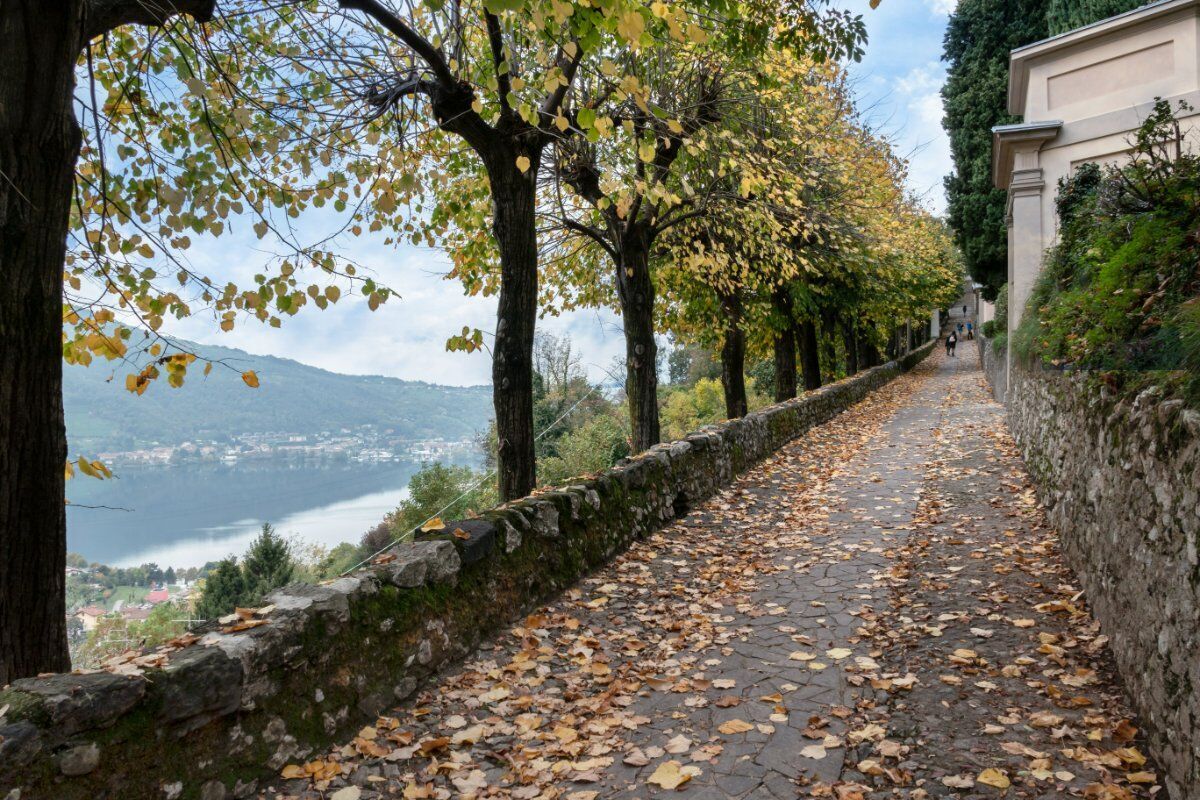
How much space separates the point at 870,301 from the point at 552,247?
468 inches

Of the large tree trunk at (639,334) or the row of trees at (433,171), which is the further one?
the large tree trunk at (639,334)

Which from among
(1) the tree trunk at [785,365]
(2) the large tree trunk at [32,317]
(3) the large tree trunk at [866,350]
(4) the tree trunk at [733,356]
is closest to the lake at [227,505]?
(3) the large tree trunk at [866,350]

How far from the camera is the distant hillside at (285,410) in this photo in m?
28.0

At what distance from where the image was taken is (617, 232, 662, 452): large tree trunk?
10.8m

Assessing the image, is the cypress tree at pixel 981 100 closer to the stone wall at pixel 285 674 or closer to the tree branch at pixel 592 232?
the tree branch at pixel 592 232

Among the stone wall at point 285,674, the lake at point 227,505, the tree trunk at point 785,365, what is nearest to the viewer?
the stone wall at point 285,674

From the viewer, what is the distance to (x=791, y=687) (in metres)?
4.10

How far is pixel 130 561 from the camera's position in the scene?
4800cm

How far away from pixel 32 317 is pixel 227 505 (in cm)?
6487

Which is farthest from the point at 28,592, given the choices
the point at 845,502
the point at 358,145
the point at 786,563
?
the point at 845,502

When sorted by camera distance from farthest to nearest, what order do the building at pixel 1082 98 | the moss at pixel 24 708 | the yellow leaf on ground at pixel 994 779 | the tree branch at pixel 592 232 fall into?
1. the building at pixel 1082 98
2. the tree branch at pixel 592 232
3. the yellow leaf on ground at pixel 994 779
4. the moss at pixel 24 708

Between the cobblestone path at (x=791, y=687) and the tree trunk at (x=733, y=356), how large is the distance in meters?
8.37

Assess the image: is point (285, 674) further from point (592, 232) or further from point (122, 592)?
point (122, 592)

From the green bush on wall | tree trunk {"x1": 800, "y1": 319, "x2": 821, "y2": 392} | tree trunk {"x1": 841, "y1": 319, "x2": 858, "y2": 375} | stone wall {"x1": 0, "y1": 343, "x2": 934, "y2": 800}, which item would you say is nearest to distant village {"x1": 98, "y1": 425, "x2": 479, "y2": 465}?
tree trunk {"x1": 800, "y1": 319, "x2": 821, "y2": 392}
